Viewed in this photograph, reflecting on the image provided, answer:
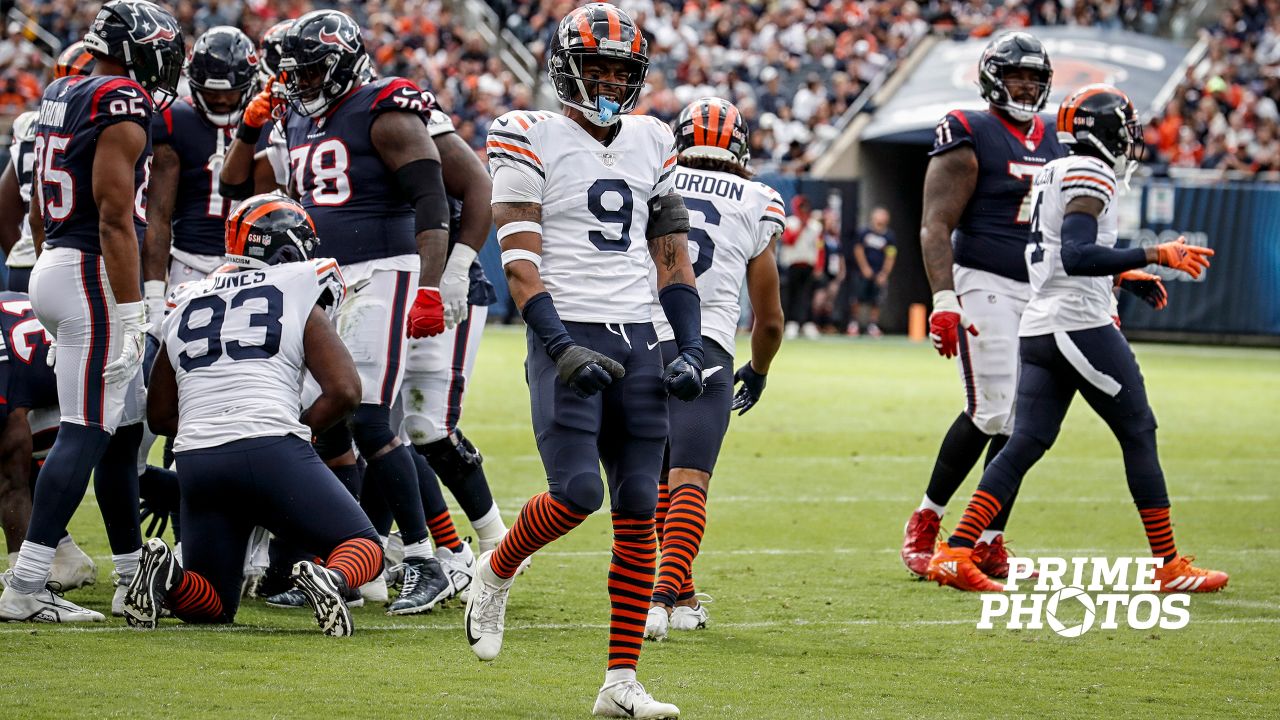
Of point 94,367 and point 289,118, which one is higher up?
point 289,118

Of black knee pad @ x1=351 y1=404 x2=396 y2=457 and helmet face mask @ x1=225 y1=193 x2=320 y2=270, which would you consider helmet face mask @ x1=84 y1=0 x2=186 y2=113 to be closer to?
helmet face mask @ x1=225 y1=193 x2=320 y2=270

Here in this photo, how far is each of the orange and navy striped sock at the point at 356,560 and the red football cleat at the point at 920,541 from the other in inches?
95.6

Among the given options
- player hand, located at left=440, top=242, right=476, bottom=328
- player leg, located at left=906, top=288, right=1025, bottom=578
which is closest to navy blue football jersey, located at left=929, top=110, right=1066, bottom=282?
player leg, located at left=906, top=288, right=1025, bottom=578

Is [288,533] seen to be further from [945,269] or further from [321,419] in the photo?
[945,269]

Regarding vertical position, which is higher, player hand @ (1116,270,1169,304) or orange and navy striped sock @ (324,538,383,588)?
player hand @ (1116,270,1169,304)

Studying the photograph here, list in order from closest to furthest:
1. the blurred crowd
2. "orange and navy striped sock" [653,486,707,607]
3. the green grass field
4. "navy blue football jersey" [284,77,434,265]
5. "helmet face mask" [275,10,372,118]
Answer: the green grass field < "orange and navy striped sock" [653,486,707,607] < "helmet face mask" [275,10,372,118] < "navy blue football jersey" [284,77,434,265] < the blurred crowd

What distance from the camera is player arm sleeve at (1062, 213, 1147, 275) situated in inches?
233

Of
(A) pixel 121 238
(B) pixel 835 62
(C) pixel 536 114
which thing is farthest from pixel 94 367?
(B) pixel 835 62

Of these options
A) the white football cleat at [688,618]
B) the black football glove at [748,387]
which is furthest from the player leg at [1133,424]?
the white football cleat at [688,618]

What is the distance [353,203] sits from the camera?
5.77 m

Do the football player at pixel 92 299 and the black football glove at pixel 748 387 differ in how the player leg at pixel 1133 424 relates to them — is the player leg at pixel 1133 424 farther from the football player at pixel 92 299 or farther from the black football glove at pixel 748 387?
the football player at pixel 92 299

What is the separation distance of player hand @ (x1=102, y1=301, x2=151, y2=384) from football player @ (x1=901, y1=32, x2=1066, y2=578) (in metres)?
3.12

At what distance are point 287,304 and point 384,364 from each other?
2.03 feet

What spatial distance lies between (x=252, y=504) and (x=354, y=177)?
52.3 inches
